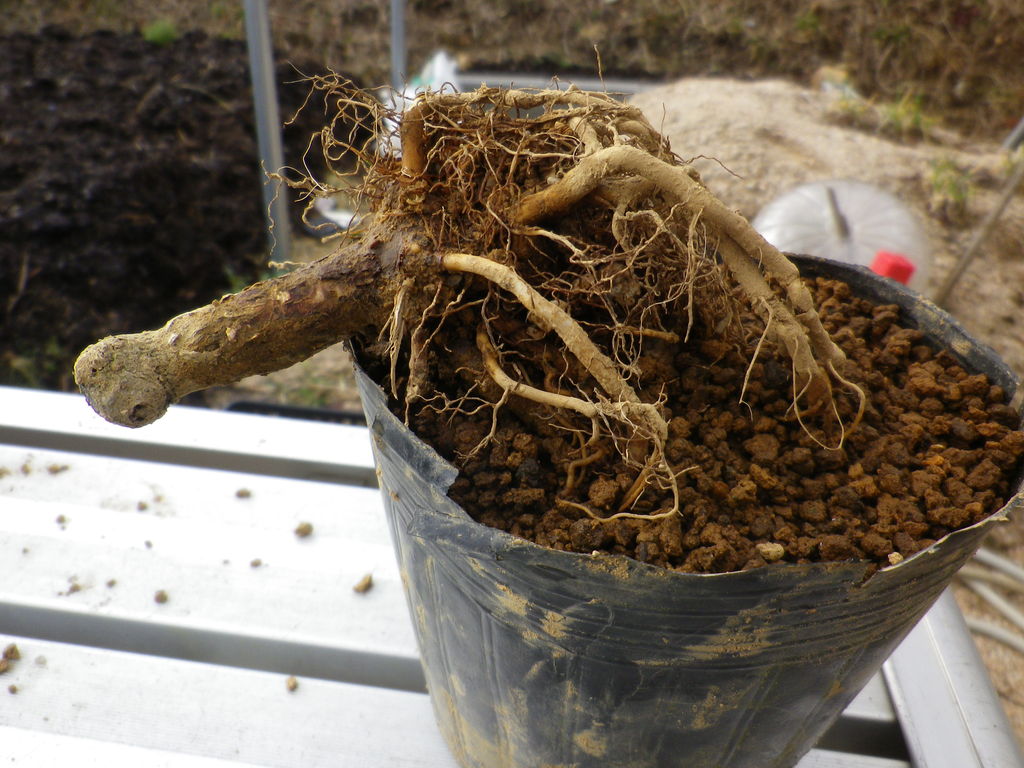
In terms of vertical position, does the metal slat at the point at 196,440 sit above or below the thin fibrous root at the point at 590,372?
below

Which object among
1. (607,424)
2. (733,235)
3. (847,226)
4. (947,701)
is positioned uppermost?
(733,235)

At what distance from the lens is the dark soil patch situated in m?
2.04

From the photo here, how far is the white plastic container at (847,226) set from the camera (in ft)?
6.32

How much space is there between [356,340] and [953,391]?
0.57 metres

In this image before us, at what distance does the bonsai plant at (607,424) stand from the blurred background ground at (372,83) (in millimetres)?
1095

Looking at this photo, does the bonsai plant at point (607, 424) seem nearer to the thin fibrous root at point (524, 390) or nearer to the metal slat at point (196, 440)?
the thin fibrous root at point (524, 390)

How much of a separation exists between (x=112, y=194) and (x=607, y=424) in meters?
2.12

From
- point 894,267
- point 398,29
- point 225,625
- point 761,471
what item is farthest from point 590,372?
point 398,29

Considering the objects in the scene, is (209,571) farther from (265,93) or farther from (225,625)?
(265,93)

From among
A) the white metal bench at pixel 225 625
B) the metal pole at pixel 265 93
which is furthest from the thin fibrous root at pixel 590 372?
the metal pole at pixel 265 93

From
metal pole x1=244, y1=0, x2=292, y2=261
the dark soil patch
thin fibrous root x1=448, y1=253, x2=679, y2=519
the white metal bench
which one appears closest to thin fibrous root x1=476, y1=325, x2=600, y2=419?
thin fibrous root x1=448, y1=253, x2=679, y2=519

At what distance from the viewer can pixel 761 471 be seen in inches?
25.0

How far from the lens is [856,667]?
25.5 inches

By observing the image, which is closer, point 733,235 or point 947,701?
point 733,235
